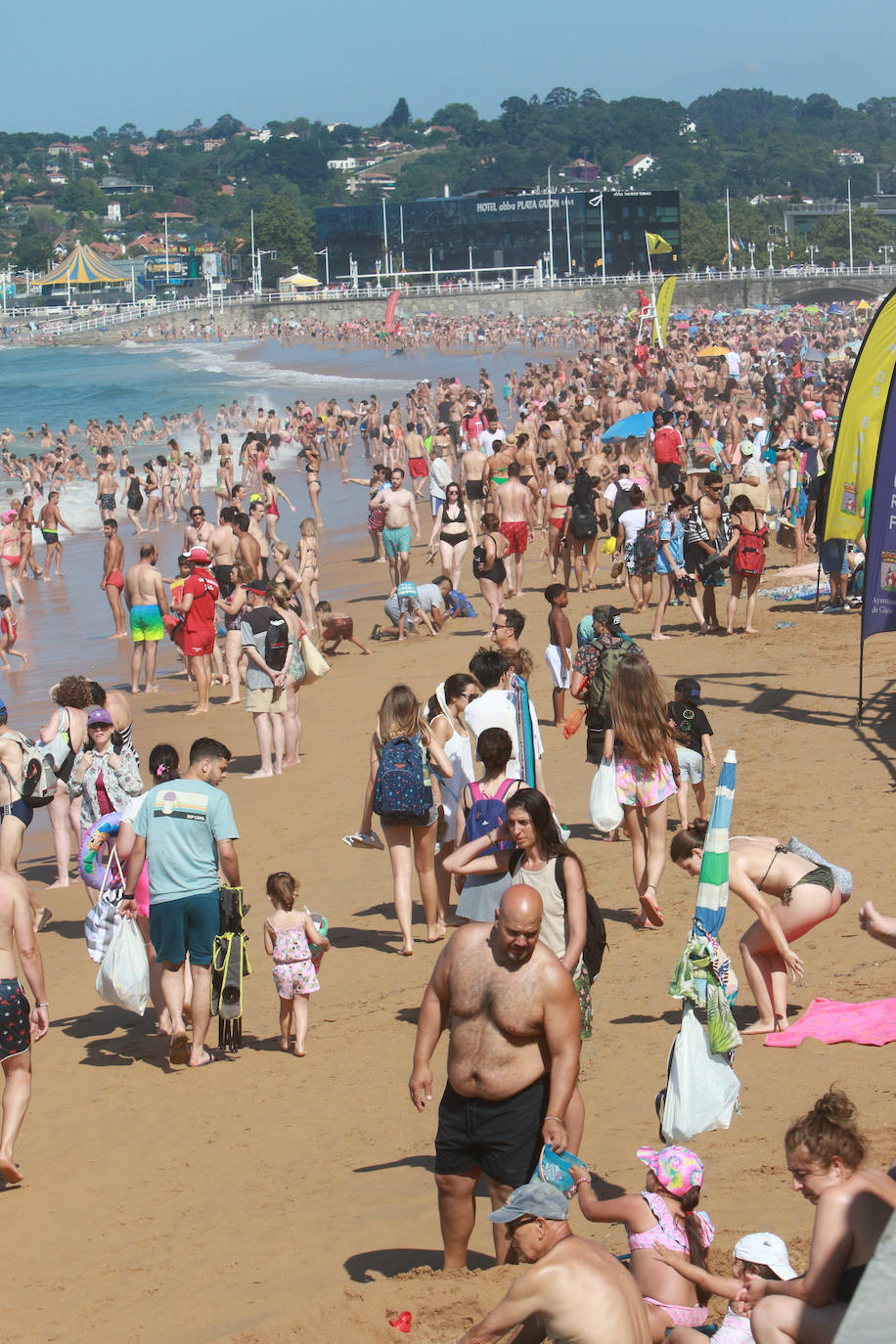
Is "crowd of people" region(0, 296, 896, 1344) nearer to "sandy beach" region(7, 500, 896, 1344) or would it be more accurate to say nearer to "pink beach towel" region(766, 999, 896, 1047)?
"pink beach towel" region(766, 999, 896, 1047)

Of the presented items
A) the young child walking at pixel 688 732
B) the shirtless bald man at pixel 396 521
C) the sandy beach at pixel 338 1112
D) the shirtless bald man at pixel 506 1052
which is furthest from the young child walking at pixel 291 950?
the shirtless bald man at pixel 396 521

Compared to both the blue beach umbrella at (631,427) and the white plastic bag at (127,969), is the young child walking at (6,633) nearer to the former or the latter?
the blue beach umbrella at (631,427)

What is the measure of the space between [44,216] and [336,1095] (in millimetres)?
201652

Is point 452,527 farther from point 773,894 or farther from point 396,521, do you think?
point 773,894

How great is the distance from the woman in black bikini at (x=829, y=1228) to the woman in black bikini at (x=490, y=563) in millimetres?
9908

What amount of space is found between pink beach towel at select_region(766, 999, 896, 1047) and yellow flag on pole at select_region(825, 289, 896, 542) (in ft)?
14.9

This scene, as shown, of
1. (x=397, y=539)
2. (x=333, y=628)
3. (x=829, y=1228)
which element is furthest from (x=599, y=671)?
(x=397, y=539)

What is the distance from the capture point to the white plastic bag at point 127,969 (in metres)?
6.38

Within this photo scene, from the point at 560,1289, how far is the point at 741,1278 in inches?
27.7

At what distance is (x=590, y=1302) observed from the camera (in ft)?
10.1

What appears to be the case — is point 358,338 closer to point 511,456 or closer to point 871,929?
point 511,456

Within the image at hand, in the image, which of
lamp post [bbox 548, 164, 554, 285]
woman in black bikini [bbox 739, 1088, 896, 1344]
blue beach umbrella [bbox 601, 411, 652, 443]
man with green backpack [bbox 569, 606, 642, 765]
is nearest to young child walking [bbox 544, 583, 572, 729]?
man with green backpack [bbox 569, 606, 642, 765]

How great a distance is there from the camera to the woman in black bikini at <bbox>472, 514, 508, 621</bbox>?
518 inches

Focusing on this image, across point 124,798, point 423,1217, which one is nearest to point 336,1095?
point 423,1217
